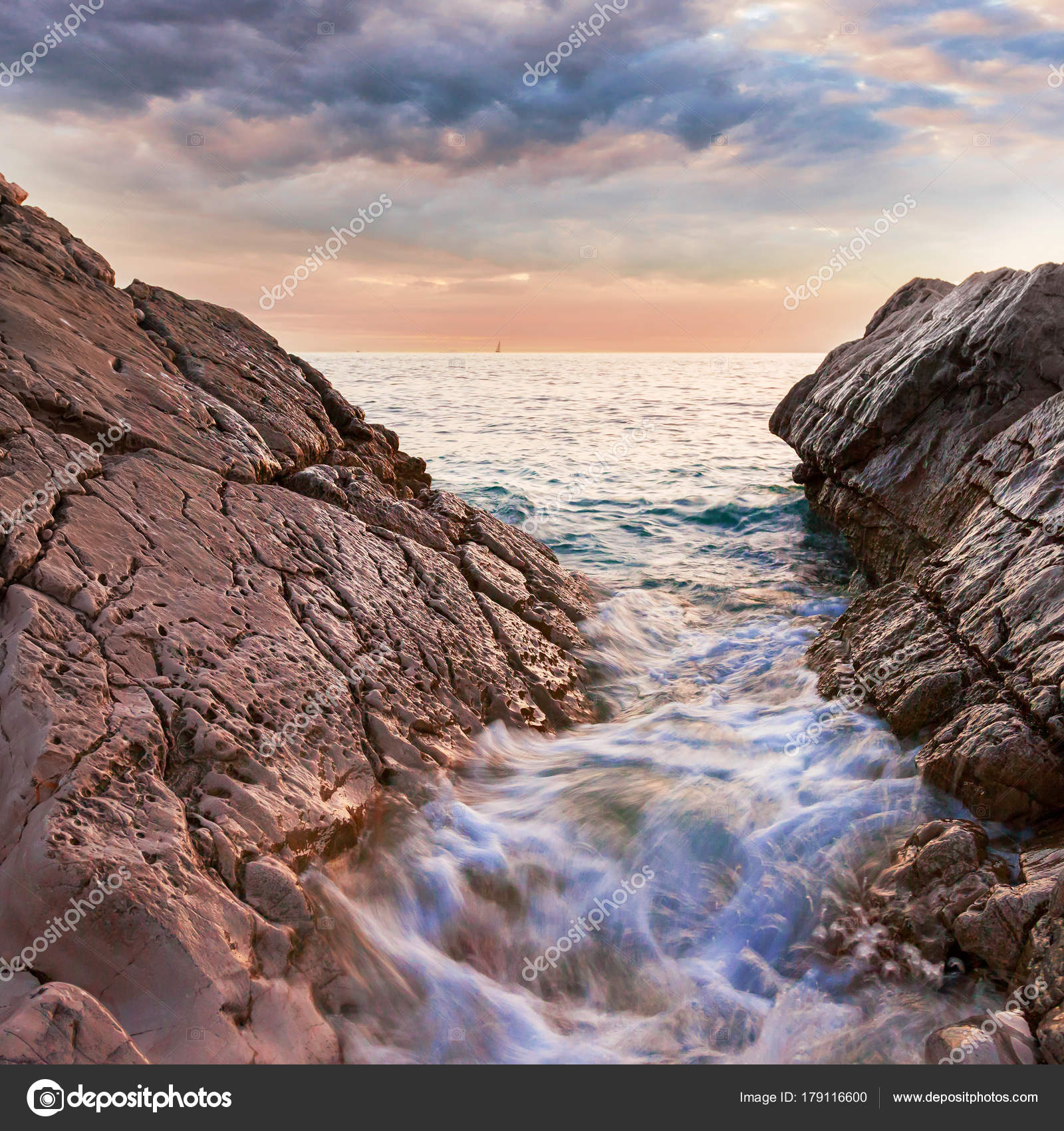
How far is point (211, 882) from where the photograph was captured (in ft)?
10.1

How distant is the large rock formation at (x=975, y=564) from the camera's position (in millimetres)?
3521

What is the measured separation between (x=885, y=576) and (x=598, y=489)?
787 centimetres

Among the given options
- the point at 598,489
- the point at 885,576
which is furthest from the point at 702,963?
the point at 598,489

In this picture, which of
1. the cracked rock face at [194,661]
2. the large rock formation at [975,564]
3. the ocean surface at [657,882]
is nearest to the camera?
the cracked rock face at [194,661]

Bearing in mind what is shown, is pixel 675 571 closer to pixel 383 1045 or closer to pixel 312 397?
pixel 312 397
